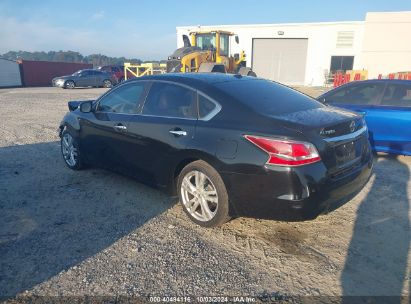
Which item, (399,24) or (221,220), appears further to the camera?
(399,24)

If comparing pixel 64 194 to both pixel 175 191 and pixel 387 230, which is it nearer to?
pixel 175 191

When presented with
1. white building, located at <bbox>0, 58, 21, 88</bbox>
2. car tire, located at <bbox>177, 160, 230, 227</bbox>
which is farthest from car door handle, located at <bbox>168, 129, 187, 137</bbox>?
white building, located at <bbox>0, 58, 21, 88</bbox>

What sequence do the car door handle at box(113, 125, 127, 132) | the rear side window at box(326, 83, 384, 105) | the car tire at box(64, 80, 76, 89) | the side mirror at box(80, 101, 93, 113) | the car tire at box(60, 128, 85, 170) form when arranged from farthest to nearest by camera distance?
the car tire at box(64, 80, 76, 89)
the rear side window at box(326, 83, 384, 105)
the car tire at box(60, 128, 85, 170)
the side mirror at box(80, 101, 93, 113)
the car door handle at box(113, 125, 127, 132)

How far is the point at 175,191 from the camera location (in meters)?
3.85

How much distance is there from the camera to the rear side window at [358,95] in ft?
18.9

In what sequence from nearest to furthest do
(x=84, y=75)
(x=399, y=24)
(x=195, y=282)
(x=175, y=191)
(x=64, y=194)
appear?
(x=195, y=282) → (x=175, y=191) → (x=64, y=194) → (x=84, y=75) → (x=399, y=24)

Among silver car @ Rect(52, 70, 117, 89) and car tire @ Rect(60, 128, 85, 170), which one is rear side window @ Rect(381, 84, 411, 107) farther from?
silver car @ Rect(52, 70, 117, 89)

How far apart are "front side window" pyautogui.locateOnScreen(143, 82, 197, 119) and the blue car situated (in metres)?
3.11

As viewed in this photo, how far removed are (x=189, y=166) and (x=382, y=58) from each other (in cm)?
3351

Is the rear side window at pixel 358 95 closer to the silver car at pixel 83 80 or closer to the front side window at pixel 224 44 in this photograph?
the front side window at pixel 224 44

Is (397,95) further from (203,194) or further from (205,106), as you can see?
(203,194)

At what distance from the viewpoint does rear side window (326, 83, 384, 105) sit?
5.76 m

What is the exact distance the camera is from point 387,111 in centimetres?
548

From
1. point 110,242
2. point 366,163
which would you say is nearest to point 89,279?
point 110,242
